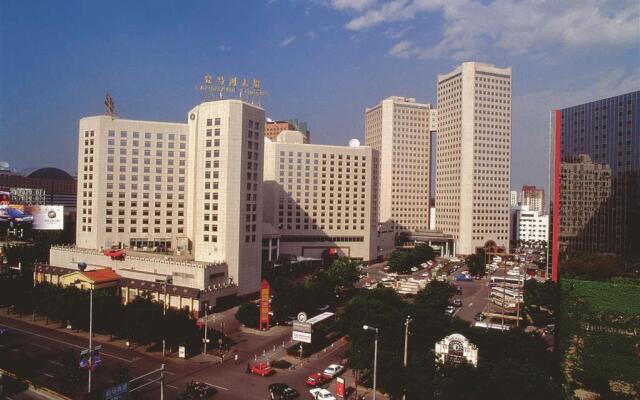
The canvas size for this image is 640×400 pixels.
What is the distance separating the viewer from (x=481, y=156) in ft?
533

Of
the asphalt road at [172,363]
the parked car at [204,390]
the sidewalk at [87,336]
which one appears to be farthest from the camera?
the sidewalk at [87,336]

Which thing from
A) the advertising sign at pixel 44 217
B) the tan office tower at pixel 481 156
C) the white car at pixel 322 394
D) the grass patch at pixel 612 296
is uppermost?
the tan office tower at pixel 481 156

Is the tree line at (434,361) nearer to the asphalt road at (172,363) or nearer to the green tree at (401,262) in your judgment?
the asphalt road at (172,363)

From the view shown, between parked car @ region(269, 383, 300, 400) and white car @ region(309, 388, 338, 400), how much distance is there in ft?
5.37

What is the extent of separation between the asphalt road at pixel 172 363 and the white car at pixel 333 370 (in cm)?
93

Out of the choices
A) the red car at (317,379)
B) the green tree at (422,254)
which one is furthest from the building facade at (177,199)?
the green tree at (422,254)

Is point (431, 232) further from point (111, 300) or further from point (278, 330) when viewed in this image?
point (111, 300)

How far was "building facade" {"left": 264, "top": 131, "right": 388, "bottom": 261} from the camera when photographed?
130 meters

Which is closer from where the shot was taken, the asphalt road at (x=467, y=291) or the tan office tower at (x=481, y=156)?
the asphalt road at (x=467, y=291)

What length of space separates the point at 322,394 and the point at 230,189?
151 ft

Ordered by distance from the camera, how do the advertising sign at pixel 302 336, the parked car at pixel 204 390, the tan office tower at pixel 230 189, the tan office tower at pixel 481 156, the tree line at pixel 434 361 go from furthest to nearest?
1. the tan office tower at pixel 481 156
2. the tan office tower at pixel 230 189
3. the advertising sign at pixel 302 336
4. the parked car at pixel 204 390
5. the tree line at pixel 434 361

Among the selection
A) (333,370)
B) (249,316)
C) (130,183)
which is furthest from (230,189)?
(333,370)

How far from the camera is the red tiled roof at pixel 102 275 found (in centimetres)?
7425

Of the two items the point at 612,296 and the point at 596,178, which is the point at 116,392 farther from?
the point at 596,178
